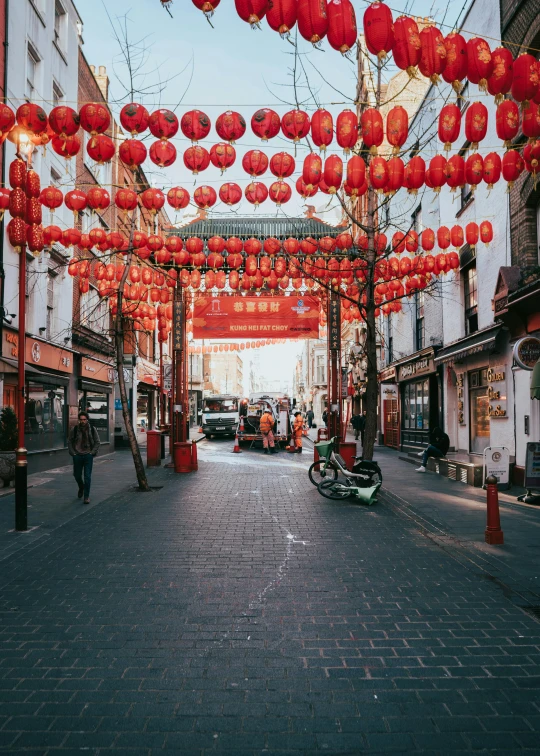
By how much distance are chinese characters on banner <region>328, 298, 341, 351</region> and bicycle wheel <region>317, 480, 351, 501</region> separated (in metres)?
6.47

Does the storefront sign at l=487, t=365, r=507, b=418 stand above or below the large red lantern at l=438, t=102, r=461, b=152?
below

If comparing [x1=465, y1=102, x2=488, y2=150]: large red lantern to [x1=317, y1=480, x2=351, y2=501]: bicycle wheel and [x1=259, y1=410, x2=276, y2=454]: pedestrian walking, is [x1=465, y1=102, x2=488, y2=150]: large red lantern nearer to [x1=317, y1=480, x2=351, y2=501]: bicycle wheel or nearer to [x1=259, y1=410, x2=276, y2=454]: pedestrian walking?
[x1=317, y1=480, x2=351, y2=501]: bicycle wheel

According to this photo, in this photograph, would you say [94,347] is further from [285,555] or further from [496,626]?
[496,626]

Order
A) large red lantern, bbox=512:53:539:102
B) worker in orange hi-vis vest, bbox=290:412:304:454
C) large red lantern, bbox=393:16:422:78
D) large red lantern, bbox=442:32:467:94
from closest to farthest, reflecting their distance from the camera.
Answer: large red lantern, bbox=393:16:422:78
large red lantern, bbox=442:32:467:94
large red lantern, bbox=512:53:539:102
worker in orange hi-vis vest, bbox=290:412:304:454

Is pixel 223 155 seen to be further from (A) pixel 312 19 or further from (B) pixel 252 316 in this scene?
(B) pixel 252 316

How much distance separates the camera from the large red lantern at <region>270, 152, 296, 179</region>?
1039 centimetres

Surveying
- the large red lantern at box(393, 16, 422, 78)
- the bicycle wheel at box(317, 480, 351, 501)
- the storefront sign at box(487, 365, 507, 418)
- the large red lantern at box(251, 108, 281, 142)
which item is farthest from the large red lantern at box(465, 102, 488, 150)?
the bicycle wheel at box(317, 480, 351, 501)

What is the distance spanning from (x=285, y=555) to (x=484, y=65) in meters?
6.84

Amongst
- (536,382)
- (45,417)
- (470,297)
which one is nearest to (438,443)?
(470,297)

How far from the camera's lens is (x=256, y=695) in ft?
12.0

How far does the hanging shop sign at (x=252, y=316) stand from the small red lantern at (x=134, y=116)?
37.8 ft

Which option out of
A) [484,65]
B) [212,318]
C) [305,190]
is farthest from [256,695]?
[212,318]

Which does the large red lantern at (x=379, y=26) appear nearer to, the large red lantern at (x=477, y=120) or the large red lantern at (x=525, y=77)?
the large red lantern at (x=525, y=77)

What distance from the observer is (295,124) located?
8906 millimetres
